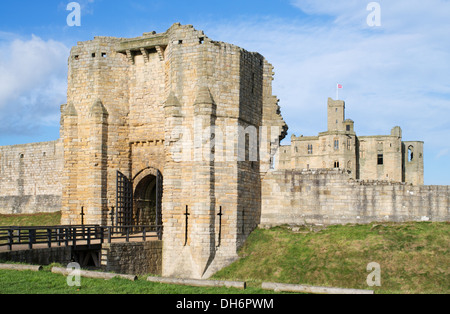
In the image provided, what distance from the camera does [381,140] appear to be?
7844cm

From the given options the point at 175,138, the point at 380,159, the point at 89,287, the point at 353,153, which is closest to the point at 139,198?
the point at 175,138

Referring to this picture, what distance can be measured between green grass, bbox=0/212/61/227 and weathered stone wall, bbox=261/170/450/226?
53.0ft

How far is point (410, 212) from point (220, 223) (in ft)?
24.2

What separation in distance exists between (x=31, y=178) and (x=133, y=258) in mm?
23671

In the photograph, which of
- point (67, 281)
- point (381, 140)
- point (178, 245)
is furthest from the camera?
Result: point (381, 140)

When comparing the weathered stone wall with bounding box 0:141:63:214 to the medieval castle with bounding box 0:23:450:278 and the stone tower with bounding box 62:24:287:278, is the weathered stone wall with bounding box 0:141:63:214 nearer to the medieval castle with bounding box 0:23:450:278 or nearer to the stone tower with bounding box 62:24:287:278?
the stone tower with bounding box 62:24:287:278

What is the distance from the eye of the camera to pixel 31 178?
4144 cm

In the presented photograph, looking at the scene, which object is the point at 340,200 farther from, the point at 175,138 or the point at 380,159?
the point at 380,159

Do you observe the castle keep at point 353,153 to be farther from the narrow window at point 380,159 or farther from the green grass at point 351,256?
the green grass at point 351,256

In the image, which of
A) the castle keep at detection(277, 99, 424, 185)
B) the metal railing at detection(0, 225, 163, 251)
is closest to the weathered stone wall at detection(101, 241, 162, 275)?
the metal railing at detection(0, 225, 163, 251)

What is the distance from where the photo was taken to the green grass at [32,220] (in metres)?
33.8

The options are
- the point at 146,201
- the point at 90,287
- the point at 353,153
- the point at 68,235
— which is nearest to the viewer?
the point at 90,287
